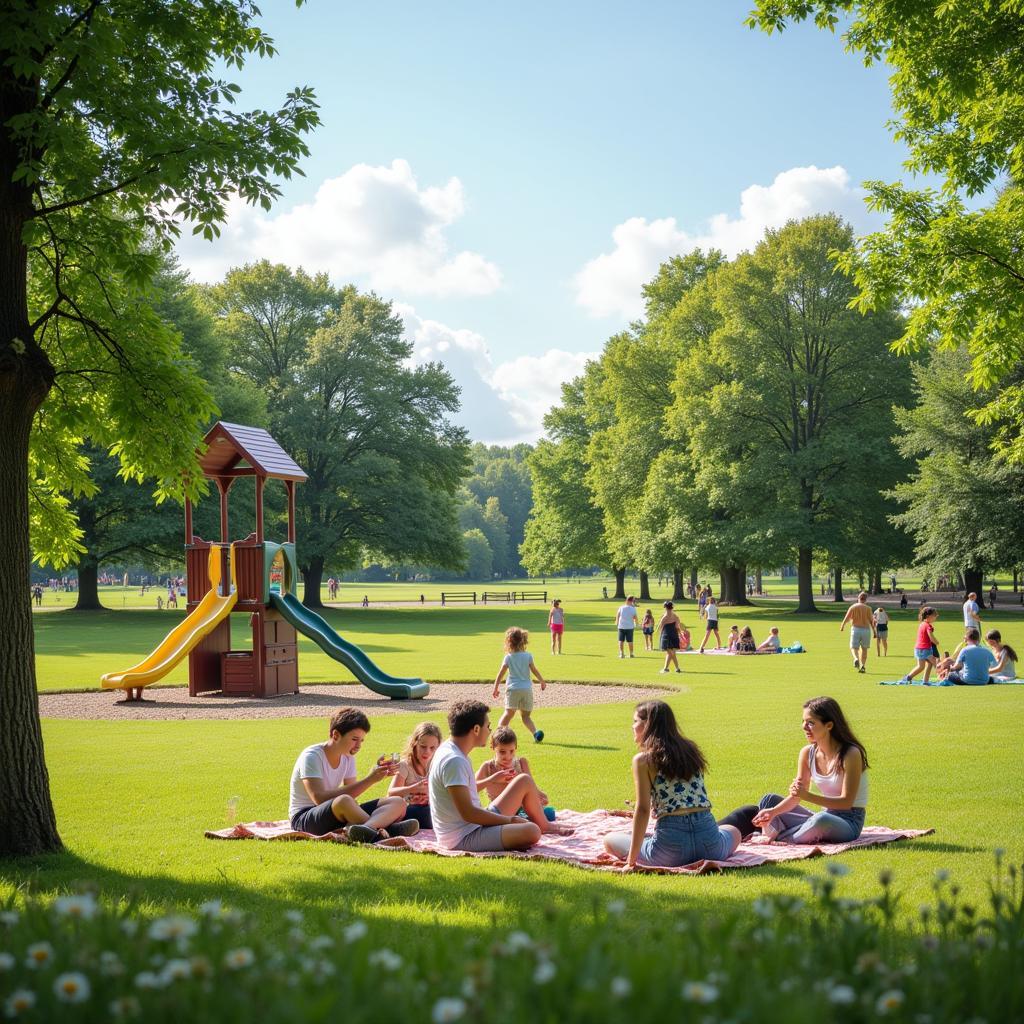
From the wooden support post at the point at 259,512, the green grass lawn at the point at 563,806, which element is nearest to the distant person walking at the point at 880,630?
the green grass lawn at the point at 563,806

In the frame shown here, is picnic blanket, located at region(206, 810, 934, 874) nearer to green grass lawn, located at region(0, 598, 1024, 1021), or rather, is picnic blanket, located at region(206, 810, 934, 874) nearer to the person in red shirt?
green grass lawn, located at region(0, 598, 1024, 1021)

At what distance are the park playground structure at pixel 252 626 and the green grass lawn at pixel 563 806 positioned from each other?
254 cm

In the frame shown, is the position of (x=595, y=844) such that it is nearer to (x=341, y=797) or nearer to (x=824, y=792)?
(x=824, y=792)

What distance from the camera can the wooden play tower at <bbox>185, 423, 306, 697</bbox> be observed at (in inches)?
914

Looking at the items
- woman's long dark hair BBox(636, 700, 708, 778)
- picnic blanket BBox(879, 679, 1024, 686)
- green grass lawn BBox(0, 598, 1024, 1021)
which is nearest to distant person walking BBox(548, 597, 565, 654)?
green grass lawn BBox(0, 598, 1024, 1021)

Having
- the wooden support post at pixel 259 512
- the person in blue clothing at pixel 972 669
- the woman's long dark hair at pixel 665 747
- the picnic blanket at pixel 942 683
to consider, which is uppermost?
the wooden support post at pixel 259 512

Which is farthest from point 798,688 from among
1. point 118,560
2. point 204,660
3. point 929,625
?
point 118,560

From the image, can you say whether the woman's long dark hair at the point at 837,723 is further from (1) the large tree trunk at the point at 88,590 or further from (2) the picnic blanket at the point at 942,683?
(1) the large tree trunk at the point at 88,590

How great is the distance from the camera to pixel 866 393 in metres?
52.4

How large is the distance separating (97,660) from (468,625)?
2077 cm

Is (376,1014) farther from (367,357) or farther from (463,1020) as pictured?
(367,357)

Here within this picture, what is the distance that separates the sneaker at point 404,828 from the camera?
930 centimetres

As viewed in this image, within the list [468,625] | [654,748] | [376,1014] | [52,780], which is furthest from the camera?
[468,625]

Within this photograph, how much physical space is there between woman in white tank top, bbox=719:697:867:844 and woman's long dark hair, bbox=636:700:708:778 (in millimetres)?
1266
